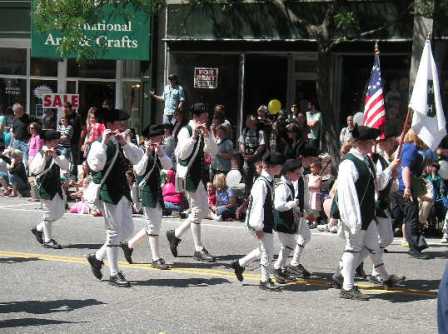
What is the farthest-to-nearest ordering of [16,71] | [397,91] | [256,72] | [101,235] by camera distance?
[16,71] < [256,72] < [397,91] < [101,235]

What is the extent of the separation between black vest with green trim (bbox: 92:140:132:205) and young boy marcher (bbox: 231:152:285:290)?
150 cm

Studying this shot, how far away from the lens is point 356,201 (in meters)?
9.80

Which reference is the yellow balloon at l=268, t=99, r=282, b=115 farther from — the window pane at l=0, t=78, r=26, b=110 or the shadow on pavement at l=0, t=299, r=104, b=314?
the shadow on pavement at l=0, t=299, r=104, b=314

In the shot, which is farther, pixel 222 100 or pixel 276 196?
pixel 222 100

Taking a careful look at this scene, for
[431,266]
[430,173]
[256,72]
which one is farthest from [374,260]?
[256,72]

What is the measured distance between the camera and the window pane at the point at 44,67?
26.3m

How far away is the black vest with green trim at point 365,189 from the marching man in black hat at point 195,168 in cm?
262

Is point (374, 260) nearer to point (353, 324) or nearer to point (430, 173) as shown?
point (353, 324)

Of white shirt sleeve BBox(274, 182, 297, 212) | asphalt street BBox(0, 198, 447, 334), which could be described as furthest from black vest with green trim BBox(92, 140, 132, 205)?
white shirt sleeve BBox(274, 182, 297, 212)

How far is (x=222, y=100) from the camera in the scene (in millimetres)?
22750

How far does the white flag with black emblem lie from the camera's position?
34.0ft

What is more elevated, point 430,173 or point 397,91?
point 397,91

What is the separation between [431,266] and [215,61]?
1152cm

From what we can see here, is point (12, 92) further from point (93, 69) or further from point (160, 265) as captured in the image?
point (160, 265)
